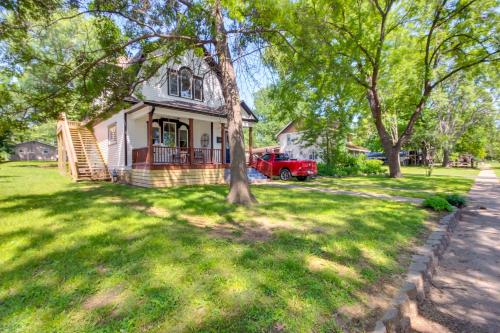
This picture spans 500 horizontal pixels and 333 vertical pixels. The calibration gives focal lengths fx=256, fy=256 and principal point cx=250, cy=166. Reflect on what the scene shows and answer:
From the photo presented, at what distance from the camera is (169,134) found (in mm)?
14070

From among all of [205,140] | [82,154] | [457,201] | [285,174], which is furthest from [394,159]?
[82,154]

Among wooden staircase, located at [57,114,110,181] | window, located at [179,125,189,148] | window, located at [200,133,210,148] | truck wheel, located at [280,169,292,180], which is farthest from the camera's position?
truck wheel, located at [280,169,292,180]

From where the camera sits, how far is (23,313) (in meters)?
2.33

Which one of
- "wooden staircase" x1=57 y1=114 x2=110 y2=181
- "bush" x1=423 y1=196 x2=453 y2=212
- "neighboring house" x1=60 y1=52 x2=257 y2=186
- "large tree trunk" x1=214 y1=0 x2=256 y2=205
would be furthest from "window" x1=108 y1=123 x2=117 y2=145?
"bush" x1=423 y1=196 x2=453 y2=212

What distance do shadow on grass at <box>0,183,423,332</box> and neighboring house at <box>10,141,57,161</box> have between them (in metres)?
56.3

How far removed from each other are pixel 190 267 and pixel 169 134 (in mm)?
11917

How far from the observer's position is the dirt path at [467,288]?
262 cm

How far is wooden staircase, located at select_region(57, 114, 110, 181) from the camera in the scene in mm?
13539

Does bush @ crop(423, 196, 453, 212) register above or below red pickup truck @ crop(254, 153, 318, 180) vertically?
below

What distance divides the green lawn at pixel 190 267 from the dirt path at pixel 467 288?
0.54 metres

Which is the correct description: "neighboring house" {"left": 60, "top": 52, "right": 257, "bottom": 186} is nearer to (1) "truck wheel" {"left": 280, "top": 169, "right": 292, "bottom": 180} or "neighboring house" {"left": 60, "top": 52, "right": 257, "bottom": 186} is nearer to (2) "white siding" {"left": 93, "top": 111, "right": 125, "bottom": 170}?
(2) "white siding" {"left": 93, "top": 111, "right": 125, "bottom": 170}

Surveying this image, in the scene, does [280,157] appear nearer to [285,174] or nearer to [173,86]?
[285,174]

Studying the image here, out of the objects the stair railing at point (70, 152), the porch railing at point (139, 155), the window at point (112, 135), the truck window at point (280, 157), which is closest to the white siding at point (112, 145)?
the window at point (112, 135)

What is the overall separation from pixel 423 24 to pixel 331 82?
12.3 meters
